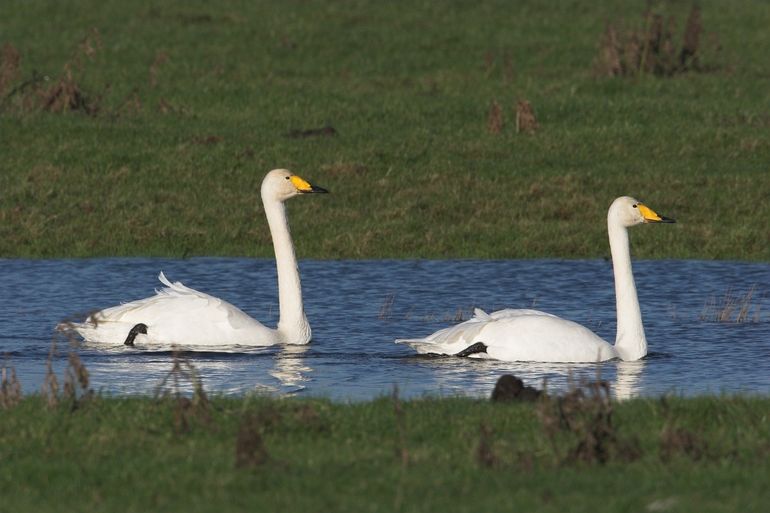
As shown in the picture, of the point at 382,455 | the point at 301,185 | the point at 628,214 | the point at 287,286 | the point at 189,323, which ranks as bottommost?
the point at 382,455

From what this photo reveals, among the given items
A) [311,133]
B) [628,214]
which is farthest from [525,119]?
[628,214]

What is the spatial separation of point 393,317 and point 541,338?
3.16 meters

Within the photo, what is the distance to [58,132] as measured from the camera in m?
24.9

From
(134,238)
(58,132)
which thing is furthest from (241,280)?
(58,132)

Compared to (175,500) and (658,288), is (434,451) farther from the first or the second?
(658,288)

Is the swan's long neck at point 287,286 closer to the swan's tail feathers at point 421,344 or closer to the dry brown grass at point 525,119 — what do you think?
the swan's tail feathers at point 421,344

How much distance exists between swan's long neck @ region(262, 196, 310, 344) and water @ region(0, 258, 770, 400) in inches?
8.6

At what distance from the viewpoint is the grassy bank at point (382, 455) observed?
801cm

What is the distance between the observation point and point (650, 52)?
30.0m

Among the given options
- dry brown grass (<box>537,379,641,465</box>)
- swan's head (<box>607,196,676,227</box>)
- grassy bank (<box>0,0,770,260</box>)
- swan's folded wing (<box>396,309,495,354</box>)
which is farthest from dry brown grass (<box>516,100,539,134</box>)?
dry brown grass (<box>537,379,641,465</box>)

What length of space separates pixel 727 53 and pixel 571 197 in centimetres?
1129

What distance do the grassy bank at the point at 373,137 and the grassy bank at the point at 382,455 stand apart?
10676 mm

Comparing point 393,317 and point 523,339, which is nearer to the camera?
point 523,339

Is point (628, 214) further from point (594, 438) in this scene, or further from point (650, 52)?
point (650, 52)
